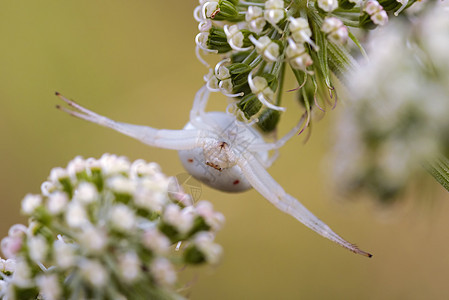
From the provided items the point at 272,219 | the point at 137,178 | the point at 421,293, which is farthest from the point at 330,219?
the point at 137,178

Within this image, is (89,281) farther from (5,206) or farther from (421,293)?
(421,293)

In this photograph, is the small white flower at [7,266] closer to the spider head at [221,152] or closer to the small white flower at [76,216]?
the small white flower at [76,216]

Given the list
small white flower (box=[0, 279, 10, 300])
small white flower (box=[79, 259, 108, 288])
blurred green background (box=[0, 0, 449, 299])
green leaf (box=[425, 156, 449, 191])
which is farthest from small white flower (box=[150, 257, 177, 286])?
blurred green background (box=[0, 0, 449, 299])

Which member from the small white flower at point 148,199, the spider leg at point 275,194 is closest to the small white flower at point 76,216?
the small white flower at point 148,199

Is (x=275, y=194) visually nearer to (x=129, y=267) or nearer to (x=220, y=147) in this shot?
(x=220, y=147)

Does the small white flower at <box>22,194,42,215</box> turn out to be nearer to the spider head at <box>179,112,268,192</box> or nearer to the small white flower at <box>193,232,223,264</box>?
the small white flower at <box>193,232,223,264</box>

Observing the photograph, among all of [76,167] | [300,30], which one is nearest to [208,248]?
[76,167]
